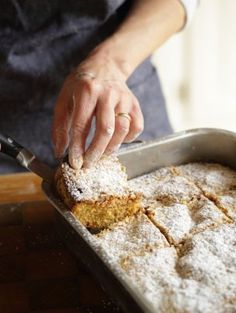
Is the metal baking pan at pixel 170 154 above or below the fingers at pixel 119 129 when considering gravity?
below

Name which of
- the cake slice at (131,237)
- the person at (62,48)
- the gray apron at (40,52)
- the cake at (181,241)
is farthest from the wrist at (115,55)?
the cake slice at (131,237)

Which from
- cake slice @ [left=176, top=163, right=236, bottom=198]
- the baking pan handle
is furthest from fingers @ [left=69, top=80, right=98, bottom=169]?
cake slice @ [left=176, top=163, right=236, bottom=198]

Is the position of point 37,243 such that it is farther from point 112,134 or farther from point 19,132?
point 19,132

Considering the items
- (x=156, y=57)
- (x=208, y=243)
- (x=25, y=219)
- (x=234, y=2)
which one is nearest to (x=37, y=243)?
(x=25, y=219)

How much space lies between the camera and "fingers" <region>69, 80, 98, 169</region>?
1.21 m

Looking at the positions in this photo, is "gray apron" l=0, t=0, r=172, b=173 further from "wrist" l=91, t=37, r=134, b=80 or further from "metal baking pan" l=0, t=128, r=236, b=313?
"metal baking pan" l=0, t=128, r=236, b=313

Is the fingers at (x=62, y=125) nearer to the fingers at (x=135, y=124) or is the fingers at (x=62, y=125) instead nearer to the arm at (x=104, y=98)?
the arm at (x=104, y=98)

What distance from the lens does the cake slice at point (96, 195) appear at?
115 centimetres

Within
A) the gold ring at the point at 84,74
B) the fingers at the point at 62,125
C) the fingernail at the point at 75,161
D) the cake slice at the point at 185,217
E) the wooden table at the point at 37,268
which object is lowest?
the wooden table at the point at 37,268

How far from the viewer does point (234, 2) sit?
2.63 m

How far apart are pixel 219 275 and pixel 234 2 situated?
1850 millimetres

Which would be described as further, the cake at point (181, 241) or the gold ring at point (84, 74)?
the gold ring at point (84, 74)

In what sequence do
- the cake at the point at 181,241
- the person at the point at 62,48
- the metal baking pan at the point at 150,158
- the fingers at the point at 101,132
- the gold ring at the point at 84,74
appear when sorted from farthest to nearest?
the person at the point at 62,48 → the gold ring at the point at 84,74 → the fingers at the point at 101,132 → the metal baking pan at the point at 150,158 → the cake at the point at 181,241

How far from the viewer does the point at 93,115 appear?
125 cm
